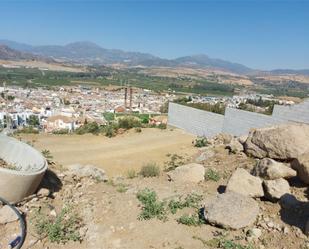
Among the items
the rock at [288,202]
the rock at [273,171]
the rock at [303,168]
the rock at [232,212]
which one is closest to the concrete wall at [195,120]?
the rock at [273,171]

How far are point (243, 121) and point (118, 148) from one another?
16.1ft

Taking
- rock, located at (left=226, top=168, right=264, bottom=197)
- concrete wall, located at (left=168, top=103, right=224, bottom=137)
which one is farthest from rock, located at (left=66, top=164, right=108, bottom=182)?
concrete wall, located at (left=168, top=103, right=224, bottom=137)

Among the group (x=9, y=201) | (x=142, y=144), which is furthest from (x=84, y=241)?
(x=142, y=144)

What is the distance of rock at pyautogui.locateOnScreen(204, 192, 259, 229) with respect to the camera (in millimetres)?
5637

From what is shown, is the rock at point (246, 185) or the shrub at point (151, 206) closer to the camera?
the shrub at point (151, 206)

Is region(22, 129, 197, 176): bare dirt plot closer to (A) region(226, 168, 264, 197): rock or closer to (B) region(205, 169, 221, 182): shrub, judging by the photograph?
(B) region(205, 169, 221, 182): shrub

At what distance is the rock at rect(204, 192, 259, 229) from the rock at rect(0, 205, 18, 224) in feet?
10.1

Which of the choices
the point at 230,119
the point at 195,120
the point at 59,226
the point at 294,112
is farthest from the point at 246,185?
the point at 195,120

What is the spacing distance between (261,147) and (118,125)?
1055 cm

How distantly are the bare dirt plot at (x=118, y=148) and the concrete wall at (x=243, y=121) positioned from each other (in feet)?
5.71

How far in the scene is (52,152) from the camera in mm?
12617

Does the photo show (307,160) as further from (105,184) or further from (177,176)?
(105,184)

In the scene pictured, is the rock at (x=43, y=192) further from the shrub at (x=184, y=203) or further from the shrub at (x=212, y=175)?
the shrub at (x=212, y=175)

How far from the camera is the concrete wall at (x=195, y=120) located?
626 inches
